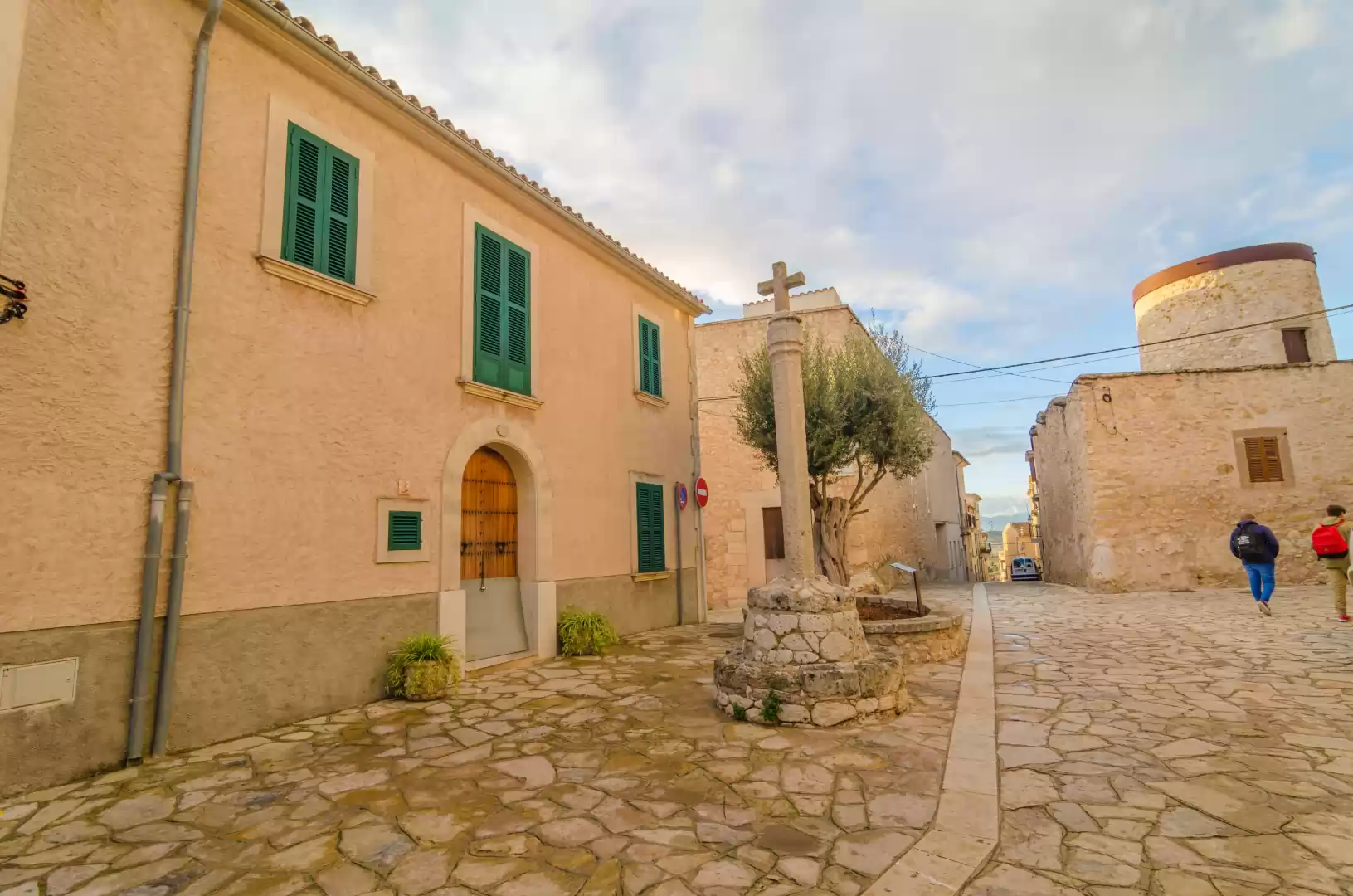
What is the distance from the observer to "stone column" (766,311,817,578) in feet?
17.4

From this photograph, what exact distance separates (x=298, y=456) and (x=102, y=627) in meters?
1.65

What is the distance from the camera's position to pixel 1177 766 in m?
3.66

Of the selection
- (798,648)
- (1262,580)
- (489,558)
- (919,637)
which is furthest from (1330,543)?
(489,558)

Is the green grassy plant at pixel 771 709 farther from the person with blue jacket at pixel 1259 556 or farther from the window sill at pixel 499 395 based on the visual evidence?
the person with blue jacket at pixel 1259 556

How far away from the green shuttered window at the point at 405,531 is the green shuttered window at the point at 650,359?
427cm

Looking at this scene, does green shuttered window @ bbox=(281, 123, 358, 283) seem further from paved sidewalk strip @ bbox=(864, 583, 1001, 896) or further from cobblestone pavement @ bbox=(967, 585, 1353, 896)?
cobblestone pavement @ bbox=(967, 585, 1353, 896)

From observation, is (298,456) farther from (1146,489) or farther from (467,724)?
(1146,489)

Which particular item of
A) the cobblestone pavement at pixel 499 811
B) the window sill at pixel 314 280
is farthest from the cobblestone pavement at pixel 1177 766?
the window sill at pixel 314 280

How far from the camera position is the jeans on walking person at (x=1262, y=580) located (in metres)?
9.16

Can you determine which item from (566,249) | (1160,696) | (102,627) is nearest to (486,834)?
(102,627)

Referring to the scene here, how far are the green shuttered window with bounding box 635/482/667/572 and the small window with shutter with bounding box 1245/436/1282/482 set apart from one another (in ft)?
42.9

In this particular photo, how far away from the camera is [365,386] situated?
5.69 meters

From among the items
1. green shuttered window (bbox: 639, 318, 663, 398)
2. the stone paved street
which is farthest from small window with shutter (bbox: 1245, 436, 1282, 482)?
green shuttered window (bbox: 639, 318, 663, 398)

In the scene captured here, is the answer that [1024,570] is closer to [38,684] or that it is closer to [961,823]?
[961,823]
